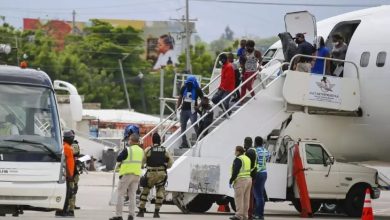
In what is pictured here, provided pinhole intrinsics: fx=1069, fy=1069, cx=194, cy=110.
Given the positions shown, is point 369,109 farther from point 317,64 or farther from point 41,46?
point 41,46

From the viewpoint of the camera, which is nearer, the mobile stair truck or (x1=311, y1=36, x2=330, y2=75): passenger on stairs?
the mobile stair truck

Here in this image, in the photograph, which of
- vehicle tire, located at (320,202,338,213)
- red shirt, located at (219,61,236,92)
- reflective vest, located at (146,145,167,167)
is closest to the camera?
reflective vest, located at (146,145,167,167)

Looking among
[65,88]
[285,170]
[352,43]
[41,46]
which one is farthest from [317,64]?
[41,46]

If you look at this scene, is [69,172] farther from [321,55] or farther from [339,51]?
[339,51]

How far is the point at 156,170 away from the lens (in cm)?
2206

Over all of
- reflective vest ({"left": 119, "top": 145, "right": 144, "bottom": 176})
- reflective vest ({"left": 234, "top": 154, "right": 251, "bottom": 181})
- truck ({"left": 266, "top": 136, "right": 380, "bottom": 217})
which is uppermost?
reflective vest ({"left": 119, "top": 145, "right": 144, "bottom": 176})

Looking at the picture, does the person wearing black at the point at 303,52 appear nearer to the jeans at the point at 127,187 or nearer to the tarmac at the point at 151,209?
the tarmac at the point at 151,209

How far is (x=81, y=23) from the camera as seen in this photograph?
171875mm

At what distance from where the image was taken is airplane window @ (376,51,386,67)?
23484 mm

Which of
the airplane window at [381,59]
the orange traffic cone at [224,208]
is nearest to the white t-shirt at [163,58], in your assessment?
the orange traffic cone at [224,208]

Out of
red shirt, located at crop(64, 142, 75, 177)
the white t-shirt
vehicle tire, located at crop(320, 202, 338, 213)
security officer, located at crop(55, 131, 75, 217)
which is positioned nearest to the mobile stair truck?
vehicle tire, located at crop(320, 202, 338, 213)

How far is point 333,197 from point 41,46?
239 ft

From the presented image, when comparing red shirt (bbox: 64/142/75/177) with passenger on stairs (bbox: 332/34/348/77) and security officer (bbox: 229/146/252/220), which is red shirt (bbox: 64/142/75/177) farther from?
passenger on stairs (bbox: 332/34/348/77)

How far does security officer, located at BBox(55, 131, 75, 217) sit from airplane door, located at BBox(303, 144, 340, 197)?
595cm
